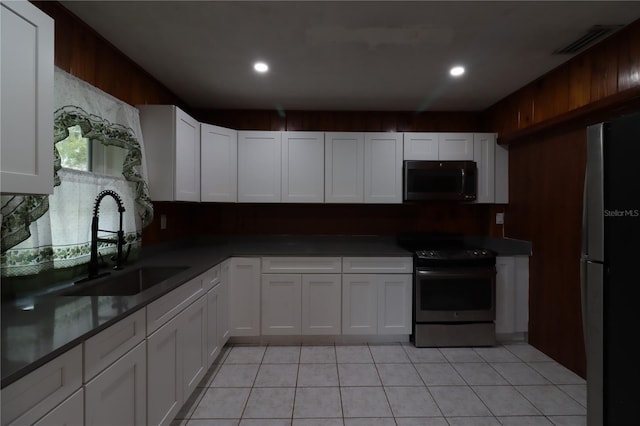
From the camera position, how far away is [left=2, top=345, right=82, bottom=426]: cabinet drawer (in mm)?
807

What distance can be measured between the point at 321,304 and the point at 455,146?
84.2 inches

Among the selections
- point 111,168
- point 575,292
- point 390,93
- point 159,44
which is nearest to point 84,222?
point 111,168

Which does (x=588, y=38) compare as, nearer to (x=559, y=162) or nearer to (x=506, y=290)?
(x=559, y=162)

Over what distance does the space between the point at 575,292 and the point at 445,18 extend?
2.23 metres

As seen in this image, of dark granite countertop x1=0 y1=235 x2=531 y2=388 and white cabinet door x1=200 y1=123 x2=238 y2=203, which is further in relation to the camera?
white cabinet door x1=200 y1=123 x2=238 y2=203

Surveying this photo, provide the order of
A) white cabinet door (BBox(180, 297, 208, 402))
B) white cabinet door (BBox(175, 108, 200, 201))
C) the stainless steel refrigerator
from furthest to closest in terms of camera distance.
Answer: white cabinet door (BBox(175, 108, 200, 201)) → white cabinet door (BBox(180, 297, 208, 402)) → the stainless steel refrigerator

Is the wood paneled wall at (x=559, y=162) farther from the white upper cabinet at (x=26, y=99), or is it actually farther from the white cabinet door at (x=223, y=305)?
the white upper cabinet at (x=26, y=99)

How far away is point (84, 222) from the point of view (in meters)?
1.80

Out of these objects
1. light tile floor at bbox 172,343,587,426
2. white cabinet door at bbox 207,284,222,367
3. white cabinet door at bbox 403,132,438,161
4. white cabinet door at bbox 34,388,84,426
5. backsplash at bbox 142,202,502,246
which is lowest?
light tile floor at bbox 172,343,587,426

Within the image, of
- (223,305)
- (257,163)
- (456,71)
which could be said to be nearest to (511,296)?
(456,71)

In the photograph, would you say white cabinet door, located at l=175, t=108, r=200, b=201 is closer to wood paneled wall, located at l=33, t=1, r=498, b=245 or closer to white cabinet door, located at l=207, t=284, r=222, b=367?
wood paneled wall, located at l=33, t=1, r=498, b=245

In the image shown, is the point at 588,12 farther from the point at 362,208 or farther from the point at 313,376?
the point at 313,376

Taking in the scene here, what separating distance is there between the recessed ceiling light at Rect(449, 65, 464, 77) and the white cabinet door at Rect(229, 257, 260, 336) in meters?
2.33

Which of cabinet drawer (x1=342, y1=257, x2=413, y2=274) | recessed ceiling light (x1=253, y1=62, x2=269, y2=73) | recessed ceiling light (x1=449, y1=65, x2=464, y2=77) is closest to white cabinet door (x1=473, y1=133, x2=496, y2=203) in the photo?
recessed ceiling light (x1=449, y1=65, x2=464, y2=77)
